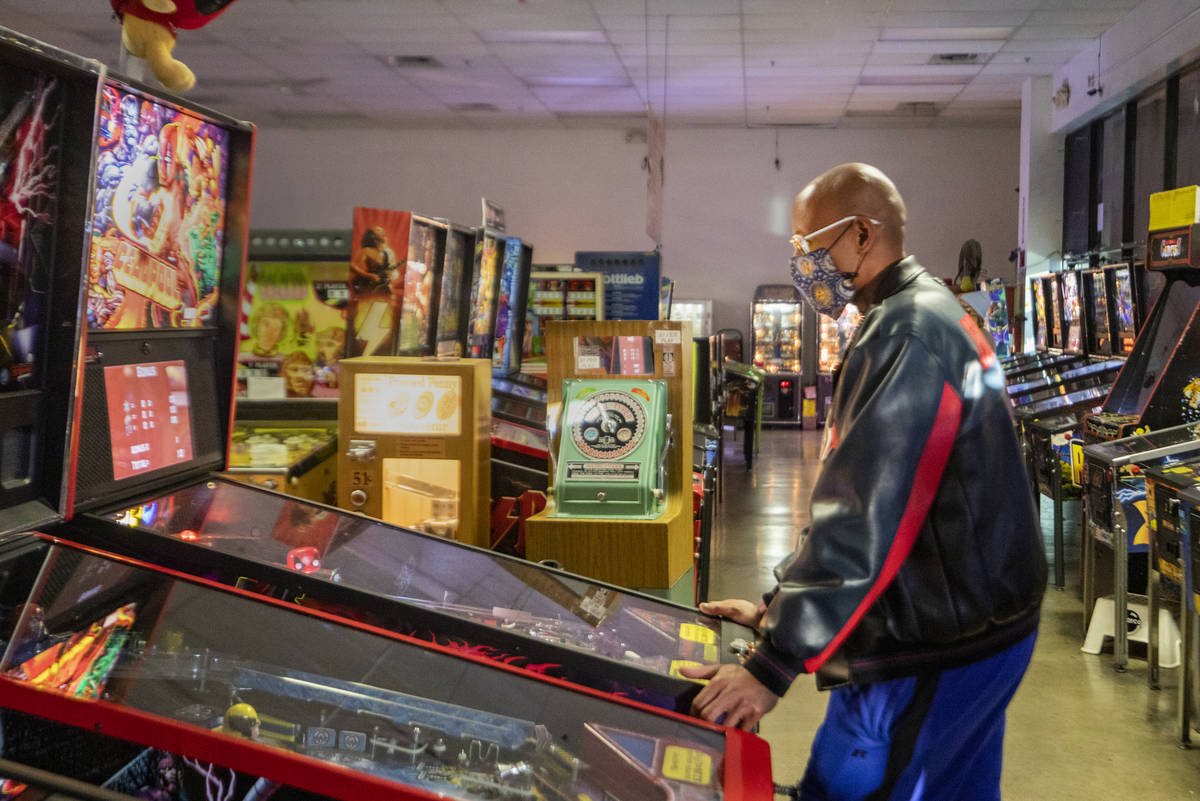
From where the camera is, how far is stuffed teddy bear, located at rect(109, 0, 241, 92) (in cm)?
194

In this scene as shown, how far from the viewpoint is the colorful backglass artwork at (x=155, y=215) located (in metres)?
1.71

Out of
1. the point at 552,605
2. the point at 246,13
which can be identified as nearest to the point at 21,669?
the point at 552,605

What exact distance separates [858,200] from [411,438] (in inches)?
77.2

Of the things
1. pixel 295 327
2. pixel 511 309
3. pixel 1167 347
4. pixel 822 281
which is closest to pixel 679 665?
pixel 822 281

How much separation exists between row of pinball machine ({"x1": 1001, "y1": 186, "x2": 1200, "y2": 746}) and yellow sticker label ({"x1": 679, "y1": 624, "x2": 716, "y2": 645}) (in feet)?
6.70

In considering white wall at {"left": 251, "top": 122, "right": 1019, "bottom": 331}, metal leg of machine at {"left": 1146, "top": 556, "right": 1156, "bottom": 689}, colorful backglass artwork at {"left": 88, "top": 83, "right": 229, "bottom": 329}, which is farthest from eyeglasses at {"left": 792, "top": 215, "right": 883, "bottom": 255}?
white wall at {"left": 251, "top": 122, "right": 1019, "bottom": 331}

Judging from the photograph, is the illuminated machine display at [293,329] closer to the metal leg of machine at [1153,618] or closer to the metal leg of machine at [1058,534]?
the metal leg of machine at [1153,618]

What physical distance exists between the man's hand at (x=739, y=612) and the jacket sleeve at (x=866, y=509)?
29 cm

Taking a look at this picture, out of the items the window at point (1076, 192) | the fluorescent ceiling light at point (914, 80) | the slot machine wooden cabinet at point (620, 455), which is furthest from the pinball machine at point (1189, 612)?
the fluorescent ceiling light at point (914, 80)

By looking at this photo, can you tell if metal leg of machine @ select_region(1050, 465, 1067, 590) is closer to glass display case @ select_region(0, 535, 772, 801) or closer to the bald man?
the bald man

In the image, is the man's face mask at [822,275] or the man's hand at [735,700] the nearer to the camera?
the man's hand at [735,700]

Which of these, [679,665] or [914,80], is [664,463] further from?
[914,80]

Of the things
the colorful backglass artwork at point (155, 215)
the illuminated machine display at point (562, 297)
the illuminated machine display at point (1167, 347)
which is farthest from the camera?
the illuminated machine display at point (562, 297)

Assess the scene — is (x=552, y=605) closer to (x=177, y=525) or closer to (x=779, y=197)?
(x=177, y=525)
